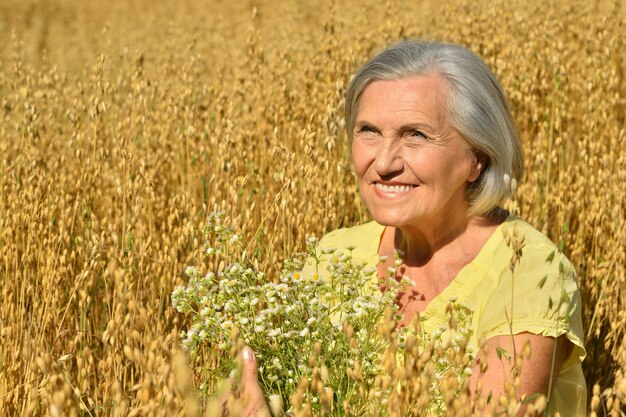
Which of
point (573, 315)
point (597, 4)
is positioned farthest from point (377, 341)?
point (597, 4)

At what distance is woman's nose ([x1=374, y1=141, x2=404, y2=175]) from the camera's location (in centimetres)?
205

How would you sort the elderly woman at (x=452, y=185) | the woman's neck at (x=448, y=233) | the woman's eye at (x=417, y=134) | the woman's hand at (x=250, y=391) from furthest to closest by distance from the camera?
the woman's neck at (x=448, y=233) → the woman's eye at (x=417, y=134) → the elderly woman at (x=452, y=185) → the woman's hand at (x=250, y=391)

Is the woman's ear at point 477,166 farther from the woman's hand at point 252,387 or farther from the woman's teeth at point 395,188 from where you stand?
the woman's hand at point 252,387

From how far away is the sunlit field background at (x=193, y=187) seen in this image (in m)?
1.88

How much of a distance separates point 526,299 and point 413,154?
1.50 ft

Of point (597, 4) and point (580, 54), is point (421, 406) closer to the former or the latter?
point (580, 54)

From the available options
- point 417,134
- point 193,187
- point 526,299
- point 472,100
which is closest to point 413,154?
point 417,134

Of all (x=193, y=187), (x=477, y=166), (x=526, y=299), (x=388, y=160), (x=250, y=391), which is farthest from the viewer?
(x=193, y=187)

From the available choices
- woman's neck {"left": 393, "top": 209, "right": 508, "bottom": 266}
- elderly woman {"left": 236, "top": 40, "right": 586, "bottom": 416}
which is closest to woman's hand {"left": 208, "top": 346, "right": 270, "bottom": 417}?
elderly woman {"left": 236, "top": 40, "right": 586, "bottom": 416}

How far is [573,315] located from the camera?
1.91 metres

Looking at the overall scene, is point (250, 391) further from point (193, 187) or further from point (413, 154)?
point (193, 187)

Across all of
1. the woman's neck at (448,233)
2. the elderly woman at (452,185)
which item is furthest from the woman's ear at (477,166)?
the woman's neck at (448,233)

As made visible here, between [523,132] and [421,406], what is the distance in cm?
249

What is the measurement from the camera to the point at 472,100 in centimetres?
208
